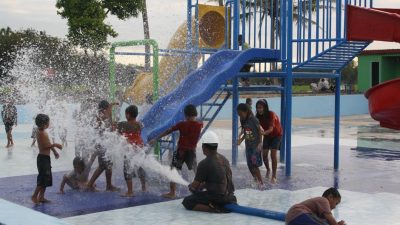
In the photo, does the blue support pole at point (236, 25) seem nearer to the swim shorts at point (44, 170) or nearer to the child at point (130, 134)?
the child at point (130, 134)

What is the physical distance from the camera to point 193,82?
10641 mm

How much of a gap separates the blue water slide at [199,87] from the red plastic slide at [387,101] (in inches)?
281

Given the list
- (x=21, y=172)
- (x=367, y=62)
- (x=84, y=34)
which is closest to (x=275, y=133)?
(x=21, y=172)

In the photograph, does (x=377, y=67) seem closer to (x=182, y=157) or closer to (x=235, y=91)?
Result: (x=235, y=91)

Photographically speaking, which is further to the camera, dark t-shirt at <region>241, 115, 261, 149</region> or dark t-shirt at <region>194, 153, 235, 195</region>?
dark t-shirt at <region>241, 115, 261, 149</region>

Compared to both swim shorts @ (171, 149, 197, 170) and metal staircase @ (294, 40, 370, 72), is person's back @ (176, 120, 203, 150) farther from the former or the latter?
metal staircase @ (294, 40, 370, 72)

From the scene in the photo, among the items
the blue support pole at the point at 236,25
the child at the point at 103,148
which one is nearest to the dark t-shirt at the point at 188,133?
the child at the point at 103,148

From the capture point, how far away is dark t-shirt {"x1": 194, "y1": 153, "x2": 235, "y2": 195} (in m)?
7.09

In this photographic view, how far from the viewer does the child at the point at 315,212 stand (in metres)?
5.15

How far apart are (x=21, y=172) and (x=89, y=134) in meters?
2.34

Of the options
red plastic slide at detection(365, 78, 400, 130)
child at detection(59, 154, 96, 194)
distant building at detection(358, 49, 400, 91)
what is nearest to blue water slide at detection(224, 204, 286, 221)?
child at detection(59, 154, 96, 194)

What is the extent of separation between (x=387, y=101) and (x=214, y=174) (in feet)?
16.5

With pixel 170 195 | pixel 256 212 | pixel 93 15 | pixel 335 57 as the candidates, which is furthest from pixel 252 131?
pixel 93 15

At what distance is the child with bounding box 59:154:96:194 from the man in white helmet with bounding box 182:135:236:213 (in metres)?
2.06
